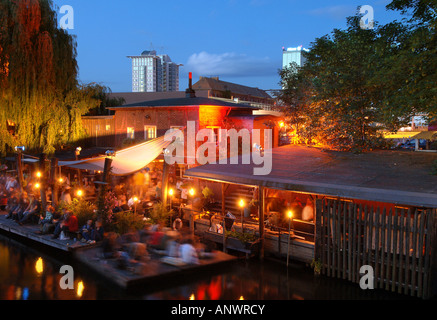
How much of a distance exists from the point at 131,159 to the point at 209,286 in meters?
7.91

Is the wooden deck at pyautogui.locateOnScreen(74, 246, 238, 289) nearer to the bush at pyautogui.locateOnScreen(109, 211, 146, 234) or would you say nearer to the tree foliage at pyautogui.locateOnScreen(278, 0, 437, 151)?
the bush at pyautogui.locateOnScreen(109, 211, 146, 234)

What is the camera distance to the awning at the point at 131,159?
15648 mm

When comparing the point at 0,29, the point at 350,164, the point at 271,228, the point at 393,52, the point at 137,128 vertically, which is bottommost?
the point at 271,228

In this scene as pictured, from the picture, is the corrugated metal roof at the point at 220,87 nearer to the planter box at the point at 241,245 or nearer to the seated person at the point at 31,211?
the seated person at the point at 31,211

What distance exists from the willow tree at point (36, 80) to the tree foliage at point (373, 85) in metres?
14.8

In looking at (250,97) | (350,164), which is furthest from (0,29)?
(250,97)

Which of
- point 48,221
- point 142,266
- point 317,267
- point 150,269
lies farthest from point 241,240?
point 48,221

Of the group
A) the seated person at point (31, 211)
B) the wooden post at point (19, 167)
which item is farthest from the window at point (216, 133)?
the wooden post at point (19, 167)

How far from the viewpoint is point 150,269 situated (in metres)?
9.98

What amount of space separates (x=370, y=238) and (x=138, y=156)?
33.9ft

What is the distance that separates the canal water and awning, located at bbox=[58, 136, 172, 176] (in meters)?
4.83
